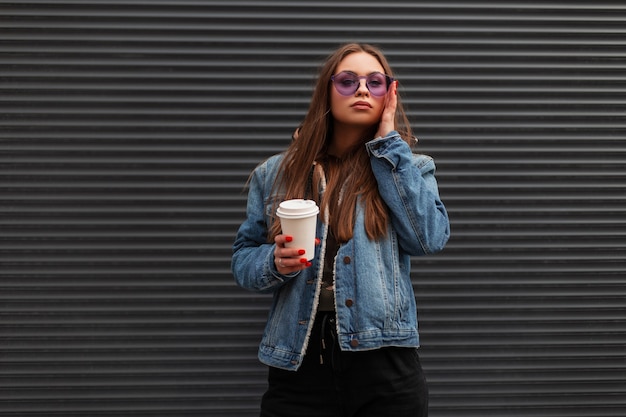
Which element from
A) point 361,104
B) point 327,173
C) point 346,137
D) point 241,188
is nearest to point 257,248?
point 327,173

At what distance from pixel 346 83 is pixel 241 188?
3.96 ft

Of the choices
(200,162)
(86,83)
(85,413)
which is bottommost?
(85,413)

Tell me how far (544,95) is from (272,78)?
160 centimetres

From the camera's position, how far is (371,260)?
1.98 metres

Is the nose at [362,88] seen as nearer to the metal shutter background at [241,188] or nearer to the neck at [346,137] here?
the neck at [346,137]

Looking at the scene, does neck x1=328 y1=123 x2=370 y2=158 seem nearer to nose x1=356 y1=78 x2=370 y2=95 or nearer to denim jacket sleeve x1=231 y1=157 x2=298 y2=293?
nose x1=356 y1=78 x2=370 y2=95

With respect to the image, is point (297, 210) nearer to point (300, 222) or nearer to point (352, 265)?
point (300, 222)

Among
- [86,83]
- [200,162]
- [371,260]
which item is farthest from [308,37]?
[371,260]

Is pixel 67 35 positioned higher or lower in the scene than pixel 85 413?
higher

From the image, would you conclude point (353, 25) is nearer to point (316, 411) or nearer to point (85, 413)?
point (316, 411)

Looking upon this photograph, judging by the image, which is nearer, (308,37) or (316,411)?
(316,411)

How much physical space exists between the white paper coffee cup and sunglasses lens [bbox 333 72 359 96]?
1.70 ft

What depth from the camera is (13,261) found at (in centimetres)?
302

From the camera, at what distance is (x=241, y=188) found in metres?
3.09
